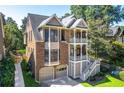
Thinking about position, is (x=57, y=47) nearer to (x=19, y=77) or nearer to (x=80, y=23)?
(x=80, y=23)

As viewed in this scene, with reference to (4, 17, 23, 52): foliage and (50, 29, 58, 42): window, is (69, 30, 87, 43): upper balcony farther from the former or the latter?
(4, 17, 23, 52): foliage

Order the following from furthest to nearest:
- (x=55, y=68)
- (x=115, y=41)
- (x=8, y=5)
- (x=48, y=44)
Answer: (x=115, y=41) → (x=55, y=68) → (x=48, y=44) → (x=8, y=5)

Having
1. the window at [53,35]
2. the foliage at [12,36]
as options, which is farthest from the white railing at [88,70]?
the foliage at [12,36]

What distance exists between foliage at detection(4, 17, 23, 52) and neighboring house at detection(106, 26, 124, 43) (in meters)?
5.86

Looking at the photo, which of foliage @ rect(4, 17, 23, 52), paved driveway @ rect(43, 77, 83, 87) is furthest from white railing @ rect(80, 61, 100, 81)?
foliage @ rect(4, 17, 23, 52)

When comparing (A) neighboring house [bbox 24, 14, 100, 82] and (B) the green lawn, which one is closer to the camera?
(B) the green lawn

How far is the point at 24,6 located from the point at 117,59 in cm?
664

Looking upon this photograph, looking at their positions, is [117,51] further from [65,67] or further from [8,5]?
[8,5]

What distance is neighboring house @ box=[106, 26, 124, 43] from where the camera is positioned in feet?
39.2

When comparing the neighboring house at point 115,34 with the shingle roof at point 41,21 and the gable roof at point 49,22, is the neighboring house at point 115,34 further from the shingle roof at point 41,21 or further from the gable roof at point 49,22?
the gable roof at point 49,22

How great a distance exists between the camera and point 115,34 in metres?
12.2

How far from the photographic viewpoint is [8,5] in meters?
8.59
